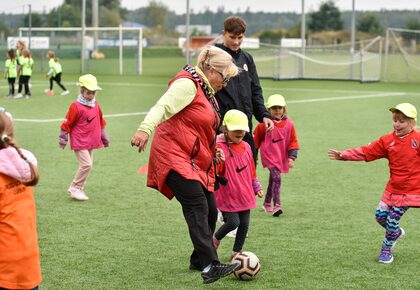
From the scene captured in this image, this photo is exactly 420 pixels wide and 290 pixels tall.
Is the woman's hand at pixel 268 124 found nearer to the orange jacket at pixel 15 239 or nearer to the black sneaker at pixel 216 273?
the black sneaker at pixel 216 273

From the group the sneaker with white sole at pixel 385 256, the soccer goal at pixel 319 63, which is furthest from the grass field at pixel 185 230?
the soccer goal at pixel 319 63

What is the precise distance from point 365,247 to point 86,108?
4.16m

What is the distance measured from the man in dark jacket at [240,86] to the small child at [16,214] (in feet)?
11.5

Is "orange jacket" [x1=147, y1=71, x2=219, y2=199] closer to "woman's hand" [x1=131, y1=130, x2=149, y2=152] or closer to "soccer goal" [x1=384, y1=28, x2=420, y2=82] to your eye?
"woman's hand" [x1=131, y1=130, x2=149, y2=152]

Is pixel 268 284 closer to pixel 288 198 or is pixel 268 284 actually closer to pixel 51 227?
pixel 51 227

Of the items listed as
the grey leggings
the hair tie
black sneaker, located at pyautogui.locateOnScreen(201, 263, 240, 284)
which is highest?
the hair tie

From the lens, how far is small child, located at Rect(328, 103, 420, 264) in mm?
7574

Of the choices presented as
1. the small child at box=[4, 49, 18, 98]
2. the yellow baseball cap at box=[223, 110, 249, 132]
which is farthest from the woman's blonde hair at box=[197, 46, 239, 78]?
the small child at box=[4, 49, 18, 98]

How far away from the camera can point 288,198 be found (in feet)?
36.3

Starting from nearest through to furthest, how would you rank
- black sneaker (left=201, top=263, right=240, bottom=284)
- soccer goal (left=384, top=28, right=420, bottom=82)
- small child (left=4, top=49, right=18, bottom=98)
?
black sneaker (left=201, top=263, right=240, bottom=284)
small child (left=4, top=49, right=18, bottom=98)
soccer goal (left=384, top=28, right=420, bottom=82)

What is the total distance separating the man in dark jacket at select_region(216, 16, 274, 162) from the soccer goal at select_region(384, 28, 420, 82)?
111ft

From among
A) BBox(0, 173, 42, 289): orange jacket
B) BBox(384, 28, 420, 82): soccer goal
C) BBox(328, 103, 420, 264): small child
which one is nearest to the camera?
BBox(0, 173, 42, 289): orange jacket

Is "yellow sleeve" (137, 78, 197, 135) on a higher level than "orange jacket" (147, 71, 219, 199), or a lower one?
higher

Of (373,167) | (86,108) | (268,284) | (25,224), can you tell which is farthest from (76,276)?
(373,167)
